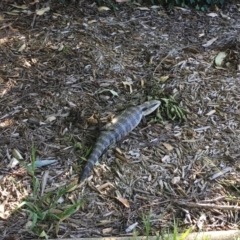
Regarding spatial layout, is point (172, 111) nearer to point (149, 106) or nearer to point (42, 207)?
point (149, 106)

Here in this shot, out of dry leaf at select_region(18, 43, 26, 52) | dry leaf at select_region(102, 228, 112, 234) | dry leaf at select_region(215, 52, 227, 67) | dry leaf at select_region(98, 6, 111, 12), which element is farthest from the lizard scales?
dry leaf at select_region(98, 6, 111, 12)

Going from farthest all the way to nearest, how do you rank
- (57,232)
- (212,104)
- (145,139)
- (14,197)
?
(212,104) → (145,139) → (14,197) → (57,232)

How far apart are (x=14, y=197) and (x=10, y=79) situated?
133 cm

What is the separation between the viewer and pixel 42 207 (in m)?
3.07

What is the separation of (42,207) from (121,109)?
1.19 m

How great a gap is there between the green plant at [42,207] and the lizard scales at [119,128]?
24 cm

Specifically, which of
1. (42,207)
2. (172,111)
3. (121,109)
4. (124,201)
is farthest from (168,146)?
(42,207)

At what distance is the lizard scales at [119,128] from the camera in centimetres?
339

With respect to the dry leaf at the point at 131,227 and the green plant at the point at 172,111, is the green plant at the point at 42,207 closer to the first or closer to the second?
the dry leaf at the point at 131,227

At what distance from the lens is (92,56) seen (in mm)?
4492

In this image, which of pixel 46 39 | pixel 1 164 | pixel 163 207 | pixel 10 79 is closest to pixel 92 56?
pixel 46 39

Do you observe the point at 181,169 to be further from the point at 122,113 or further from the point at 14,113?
the point at 14,113

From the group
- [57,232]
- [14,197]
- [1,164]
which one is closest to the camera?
[57,232]

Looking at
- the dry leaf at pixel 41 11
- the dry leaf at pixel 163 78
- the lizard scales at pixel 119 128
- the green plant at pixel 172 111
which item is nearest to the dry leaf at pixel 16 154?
the lizard scales at pixel 119 128
